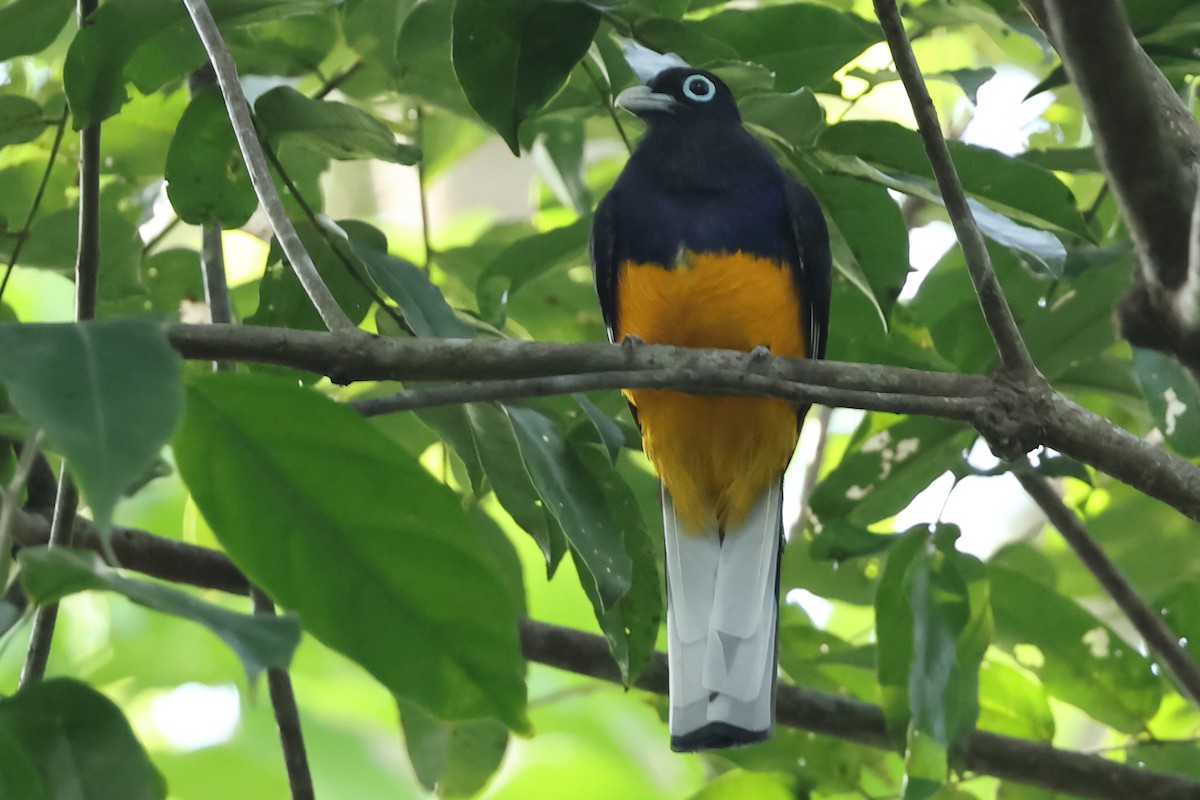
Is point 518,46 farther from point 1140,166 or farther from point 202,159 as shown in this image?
point 1140,166

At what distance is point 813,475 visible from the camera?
163 inches

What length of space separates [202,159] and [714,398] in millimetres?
1503

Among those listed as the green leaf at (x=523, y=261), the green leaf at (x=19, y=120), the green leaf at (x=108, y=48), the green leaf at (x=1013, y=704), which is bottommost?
the green leaf at (x=1013, y=704)

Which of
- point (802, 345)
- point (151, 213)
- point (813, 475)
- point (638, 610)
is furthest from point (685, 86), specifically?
point (638, 610)

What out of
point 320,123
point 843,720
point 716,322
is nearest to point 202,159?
point 320,123

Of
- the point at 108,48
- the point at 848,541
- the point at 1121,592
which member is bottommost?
the point at 1121,592

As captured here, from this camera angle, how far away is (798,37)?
108 inches

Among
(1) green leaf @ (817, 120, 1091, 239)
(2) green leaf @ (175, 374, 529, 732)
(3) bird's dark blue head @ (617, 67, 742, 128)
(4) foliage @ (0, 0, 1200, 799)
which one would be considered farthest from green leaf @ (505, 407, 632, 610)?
(3) bird's dark blue head @ (617, 67, 742, 128)

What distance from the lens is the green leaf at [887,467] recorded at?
9.75 ft

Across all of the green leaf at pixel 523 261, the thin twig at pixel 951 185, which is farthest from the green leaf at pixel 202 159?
the thin twig at pixel 951 185

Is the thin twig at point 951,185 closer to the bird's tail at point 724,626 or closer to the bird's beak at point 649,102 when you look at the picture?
the bird's tail at point 724,626

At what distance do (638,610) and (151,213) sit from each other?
1.49 meters

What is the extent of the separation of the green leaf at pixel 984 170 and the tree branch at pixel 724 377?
24.9 inches

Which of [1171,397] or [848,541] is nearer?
[1171,397]
